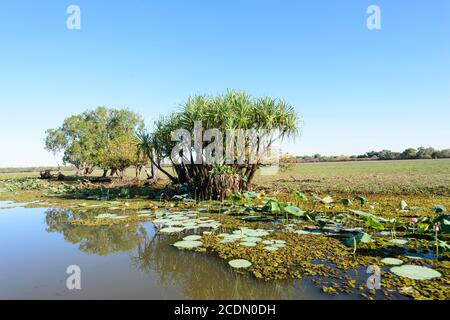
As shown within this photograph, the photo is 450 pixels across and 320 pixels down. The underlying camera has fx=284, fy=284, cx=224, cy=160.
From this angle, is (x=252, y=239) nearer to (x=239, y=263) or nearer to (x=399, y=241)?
(x=239, y=263)

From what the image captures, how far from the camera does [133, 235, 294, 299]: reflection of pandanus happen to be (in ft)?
13.4

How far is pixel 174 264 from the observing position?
17.7 ft

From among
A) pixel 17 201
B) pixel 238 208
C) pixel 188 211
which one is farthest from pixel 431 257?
pixel 17 201

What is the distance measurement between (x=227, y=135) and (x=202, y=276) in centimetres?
1012

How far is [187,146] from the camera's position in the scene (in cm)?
1617

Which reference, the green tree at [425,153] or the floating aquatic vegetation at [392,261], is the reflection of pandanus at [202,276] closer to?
the floating aquatic vegetation at [392,261]

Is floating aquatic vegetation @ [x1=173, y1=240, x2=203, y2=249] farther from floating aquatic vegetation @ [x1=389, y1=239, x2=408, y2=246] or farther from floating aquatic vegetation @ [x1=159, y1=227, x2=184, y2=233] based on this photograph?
floating aquatic vegetation @ [x1=389, y1=239, x2=408, y2=246]

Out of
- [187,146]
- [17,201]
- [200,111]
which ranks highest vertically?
[200,111]

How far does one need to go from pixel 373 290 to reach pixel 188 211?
300 inches

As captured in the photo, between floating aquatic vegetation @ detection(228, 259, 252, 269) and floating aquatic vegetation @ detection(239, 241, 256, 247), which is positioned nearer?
floating aquatic vegetation @ detection(228, 259, 252, 269)

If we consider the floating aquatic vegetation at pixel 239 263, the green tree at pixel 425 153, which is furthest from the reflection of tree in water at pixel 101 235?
the green tree at pixel 425 153

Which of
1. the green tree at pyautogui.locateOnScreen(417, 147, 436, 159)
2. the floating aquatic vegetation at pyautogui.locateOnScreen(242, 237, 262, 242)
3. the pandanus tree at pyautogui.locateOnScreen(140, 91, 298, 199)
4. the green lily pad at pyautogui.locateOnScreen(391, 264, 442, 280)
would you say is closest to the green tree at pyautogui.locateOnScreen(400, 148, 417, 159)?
the green tree at pyautogui.locateOnScreen(417, 147, 436, 159)
